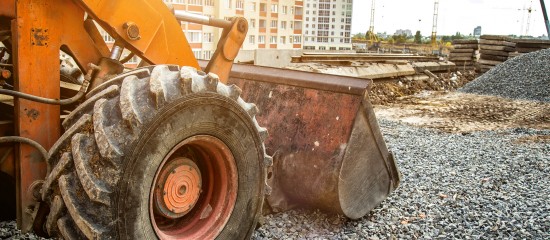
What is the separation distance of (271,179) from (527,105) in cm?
1224

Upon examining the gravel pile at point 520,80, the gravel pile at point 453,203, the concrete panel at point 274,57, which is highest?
the concrete panel at point 274,57

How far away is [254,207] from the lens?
327 cm

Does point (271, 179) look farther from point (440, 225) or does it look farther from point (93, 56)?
point (93, 56)

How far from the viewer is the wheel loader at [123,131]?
2.40m

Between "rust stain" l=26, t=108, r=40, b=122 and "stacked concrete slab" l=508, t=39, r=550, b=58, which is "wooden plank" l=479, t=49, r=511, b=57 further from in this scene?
"rust stain" l=26, t=108, r=40, b=122

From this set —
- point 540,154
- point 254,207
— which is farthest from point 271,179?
point 540,154

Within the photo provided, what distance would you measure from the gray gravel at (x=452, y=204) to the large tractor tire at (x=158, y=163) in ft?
2.66

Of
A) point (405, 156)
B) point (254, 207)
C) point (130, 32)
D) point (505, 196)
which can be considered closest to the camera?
point (130, 32)

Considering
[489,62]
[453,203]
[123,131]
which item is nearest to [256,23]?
[489,62]

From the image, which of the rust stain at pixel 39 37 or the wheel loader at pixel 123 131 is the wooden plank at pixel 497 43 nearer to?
the wheel loader at pixel 123 131

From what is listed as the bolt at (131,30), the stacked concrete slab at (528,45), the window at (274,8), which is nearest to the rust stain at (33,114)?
the bolt at (131,30)

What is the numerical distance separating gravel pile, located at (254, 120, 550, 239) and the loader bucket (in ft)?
0.55

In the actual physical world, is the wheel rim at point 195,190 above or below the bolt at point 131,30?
below

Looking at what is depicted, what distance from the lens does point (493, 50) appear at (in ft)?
82.1
